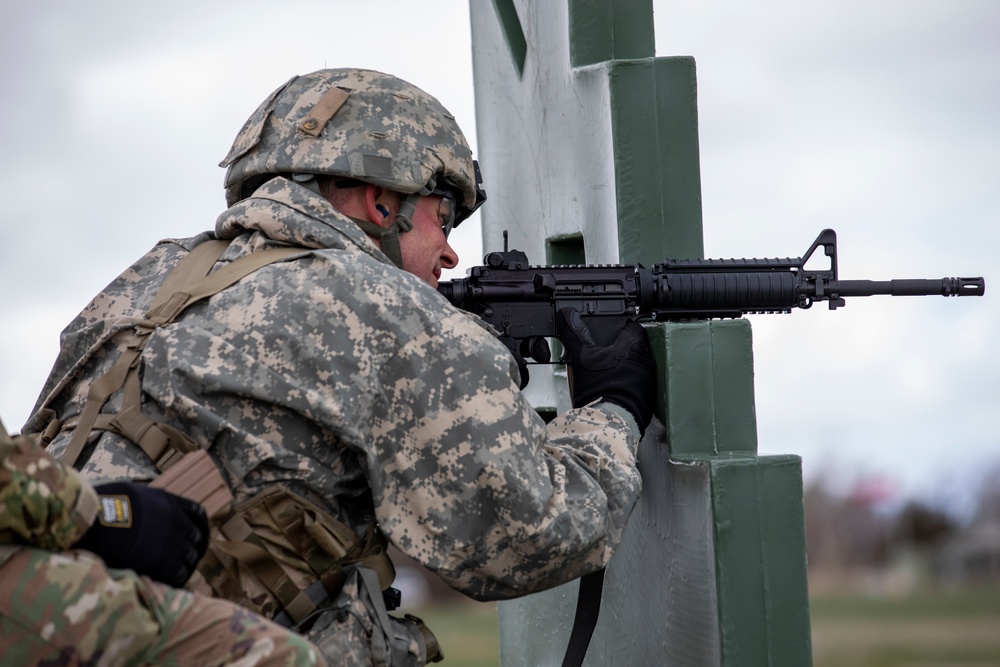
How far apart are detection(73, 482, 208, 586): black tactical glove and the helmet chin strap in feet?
3.87

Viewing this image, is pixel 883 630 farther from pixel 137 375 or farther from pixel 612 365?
pixel 137 375

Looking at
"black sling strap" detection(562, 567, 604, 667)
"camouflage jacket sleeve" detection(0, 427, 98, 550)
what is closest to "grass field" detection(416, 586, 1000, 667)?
"black sling strap" detection(562, 567, 604, 667)

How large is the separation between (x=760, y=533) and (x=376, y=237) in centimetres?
152

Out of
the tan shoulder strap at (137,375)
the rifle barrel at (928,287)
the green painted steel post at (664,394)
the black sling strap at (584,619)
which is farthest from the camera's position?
the rifle barrel at (928,287)

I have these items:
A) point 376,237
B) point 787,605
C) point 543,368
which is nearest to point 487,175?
point 543,368

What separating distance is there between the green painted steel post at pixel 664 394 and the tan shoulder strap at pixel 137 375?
147 cm

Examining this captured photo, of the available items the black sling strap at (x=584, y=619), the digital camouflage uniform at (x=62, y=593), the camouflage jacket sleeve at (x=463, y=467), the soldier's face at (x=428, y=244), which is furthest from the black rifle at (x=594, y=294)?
Answer: the digital camouflage uniform at (x=62, y=593)

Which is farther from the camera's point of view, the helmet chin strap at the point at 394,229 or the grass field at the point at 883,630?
the grass field at the point at 883,630

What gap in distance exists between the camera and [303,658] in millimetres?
2512

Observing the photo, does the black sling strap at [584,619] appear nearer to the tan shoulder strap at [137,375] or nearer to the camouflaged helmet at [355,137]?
the camouflaged helmet at [355,137]

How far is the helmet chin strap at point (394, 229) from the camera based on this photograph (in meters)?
3.63

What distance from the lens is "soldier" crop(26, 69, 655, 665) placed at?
9.95ft

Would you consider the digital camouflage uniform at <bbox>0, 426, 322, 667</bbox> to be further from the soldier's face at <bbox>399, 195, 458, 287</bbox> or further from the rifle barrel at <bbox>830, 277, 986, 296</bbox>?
the rifle barrel at <bbox>830, 277, 986, 296</bbox>

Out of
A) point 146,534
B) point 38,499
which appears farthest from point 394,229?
point 38,499
